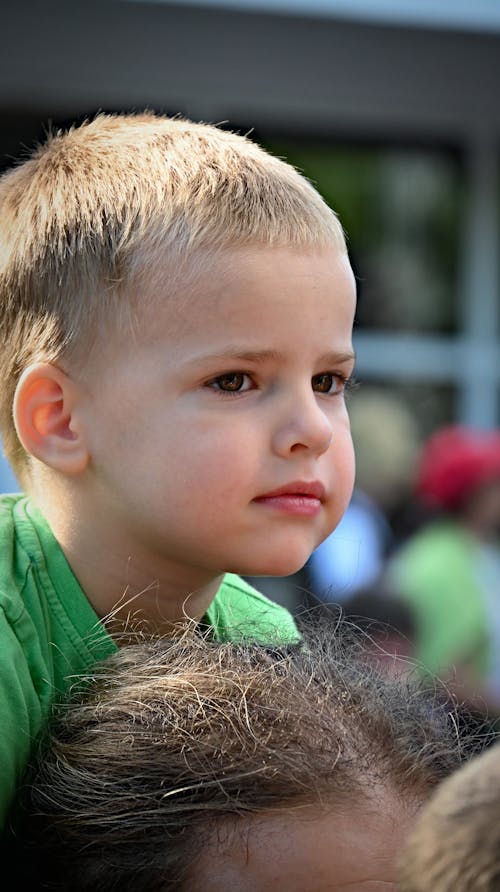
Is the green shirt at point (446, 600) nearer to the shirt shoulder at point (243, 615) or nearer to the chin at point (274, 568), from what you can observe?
the shirt shoulder at point (243, 615)

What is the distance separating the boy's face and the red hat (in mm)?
4826

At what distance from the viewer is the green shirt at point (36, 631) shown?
155cm

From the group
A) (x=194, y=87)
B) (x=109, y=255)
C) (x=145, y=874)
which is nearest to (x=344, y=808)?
(x=145, y=874)

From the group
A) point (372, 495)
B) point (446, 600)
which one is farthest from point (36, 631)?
point (372, 495)

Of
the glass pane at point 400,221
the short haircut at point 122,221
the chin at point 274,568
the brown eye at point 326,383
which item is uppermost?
the glass pane at point 400,221

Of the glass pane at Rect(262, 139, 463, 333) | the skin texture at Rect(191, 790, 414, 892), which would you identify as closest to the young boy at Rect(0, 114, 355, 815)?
the skin texture at Rect(191, 790, 414, 892)

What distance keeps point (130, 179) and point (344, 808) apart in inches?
36.9

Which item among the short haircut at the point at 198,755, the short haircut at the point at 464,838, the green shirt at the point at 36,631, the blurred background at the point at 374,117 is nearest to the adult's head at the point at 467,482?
the blurred background at the point at 374,117

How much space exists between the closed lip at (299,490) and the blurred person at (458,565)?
3.38 meters

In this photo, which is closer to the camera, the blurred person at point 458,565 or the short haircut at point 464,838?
the short haircut at point 464,838

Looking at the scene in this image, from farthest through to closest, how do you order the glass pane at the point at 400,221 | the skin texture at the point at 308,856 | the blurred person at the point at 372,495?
the glass pane at the point at 400,221, the blurred person at the point at 372,495, the skin texture at the point at 308,856

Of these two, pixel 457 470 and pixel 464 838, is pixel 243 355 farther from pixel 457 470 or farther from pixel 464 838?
pixel 457 470

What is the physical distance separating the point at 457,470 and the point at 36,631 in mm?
5114

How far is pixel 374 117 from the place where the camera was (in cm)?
968
